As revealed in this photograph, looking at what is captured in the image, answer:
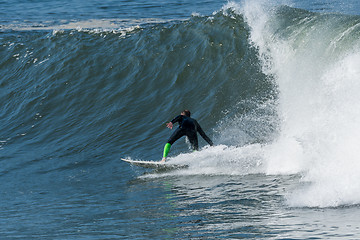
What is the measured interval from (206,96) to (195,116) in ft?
4.02

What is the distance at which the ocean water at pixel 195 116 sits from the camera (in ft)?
26.6

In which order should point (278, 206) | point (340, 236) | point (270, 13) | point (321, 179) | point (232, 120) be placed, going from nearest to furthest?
point (340, 236) < point (278, 206) < point (321, 179) < point (232, 120) < point (270, 13)

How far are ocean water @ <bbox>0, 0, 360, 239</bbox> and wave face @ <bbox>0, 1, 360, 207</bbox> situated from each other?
0.16 feet

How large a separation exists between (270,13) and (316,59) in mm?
4206

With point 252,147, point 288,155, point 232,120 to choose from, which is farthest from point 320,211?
point 232,120

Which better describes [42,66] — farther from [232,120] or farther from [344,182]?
[344,182]

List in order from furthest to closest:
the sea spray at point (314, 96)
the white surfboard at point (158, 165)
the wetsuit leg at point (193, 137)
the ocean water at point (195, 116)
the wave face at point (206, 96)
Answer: the wetsuit leg at point (193, 137)
the white surfboard at point (158, 165)
the wave face at point (206, 96)
the sea spray at point (314, 96)
the ocean water at point (195, 116)

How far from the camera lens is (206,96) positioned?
16.8 metres

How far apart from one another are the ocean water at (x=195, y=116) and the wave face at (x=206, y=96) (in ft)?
0.16

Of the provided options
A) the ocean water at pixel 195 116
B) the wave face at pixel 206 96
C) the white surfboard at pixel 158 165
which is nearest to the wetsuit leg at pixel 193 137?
the ocean water at pixel 195 116

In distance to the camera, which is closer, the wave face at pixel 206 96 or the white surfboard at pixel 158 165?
the wave face at pixel 206 96

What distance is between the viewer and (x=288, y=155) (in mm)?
11023

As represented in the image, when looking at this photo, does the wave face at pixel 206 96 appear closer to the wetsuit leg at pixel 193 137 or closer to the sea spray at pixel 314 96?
the sea spray at pixel 314 96

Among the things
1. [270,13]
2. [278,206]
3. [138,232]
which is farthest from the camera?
[270,13]
